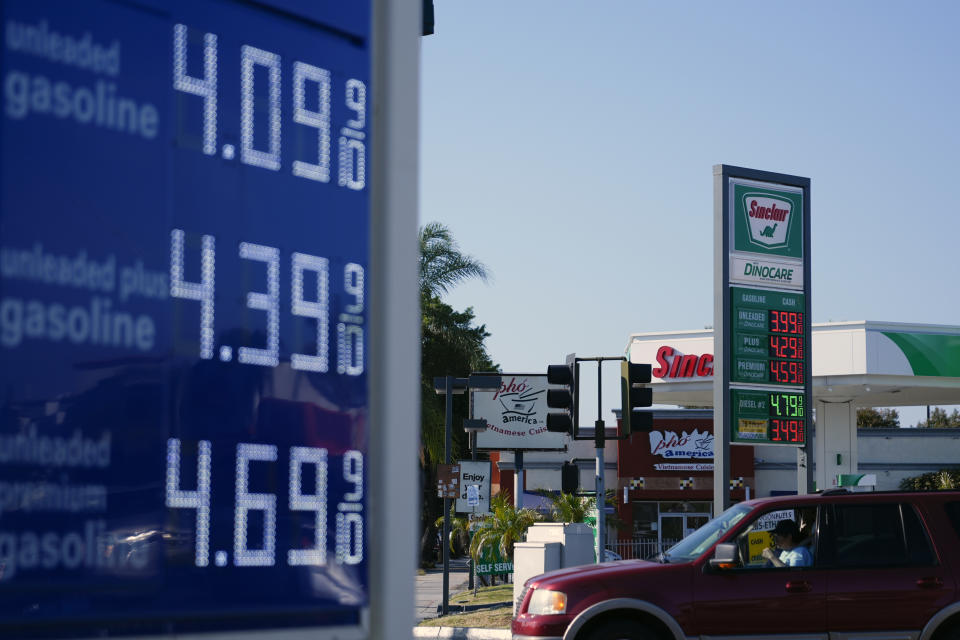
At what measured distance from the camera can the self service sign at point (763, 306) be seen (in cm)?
2108

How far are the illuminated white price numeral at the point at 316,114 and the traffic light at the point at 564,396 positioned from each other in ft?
48.4

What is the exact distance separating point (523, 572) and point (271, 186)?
15.8 metres

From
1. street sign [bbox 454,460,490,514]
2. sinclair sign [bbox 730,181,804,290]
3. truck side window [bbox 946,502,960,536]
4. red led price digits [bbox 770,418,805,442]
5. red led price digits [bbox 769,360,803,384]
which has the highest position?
sinclair sign [bbox 730,181,804,290]

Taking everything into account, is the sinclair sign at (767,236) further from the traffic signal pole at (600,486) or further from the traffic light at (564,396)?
the traffic light at (564,396)

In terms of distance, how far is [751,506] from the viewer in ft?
36.7

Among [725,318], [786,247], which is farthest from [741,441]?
[786,247]

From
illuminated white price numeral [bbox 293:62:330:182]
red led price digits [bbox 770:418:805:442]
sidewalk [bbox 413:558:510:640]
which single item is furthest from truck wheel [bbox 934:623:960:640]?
red led price digits [bbox 770:418:805:442]

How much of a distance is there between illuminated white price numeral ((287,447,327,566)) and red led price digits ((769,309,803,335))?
63.1 ft

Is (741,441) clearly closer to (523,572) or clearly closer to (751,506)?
(523,572)

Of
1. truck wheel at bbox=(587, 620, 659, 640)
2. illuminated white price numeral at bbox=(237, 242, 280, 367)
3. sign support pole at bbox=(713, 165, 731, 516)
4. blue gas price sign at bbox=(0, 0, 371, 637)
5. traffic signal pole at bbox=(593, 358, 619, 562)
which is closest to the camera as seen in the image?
blue gas price sign at bbox=(0, 0, 371, 637)

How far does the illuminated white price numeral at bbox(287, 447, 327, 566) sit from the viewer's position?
126 inches

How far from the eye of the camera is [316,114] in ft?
11.4

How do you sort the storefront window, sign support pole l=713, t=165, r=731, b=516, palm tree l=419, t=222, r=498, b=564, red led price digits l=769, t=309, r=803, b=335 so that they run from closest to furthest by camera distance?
sign support pole l=713, t=165, r=731, b=516
red led price digits l=769, t=309, r=803, b=335
palm tree l=419, t=222, r=498, b=564
the storefront window

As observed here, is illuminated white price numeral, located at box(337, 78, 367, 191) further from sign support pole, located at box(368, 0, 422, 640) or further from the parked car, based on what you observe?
the parked car
